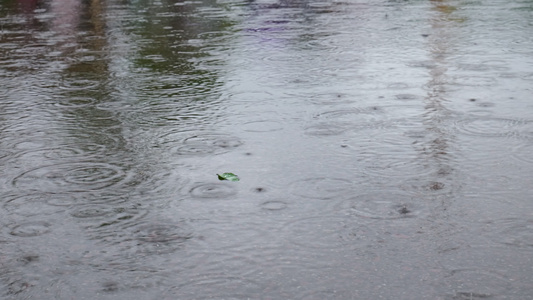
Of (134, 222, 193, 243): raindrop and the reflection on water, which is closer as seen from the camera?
the reflection on water

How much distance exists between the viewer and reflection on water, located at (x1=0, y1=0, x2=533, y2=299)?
2.80 metres

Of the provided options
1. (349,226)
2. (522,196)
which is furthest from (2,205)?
(522,196)

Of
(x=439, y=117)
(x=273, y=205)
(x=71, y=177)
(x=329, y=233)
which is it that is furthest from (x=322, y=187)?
(x=439, y=117)

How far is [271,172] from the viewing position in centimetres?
399

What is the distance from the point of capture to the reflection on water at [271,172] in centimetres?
280

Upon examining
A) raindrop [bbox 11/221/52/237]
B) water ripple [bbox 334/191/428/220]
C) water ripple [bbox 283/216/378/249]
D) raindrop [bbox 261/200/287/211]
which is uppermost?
raindrop [bbox 11/221/52/237]

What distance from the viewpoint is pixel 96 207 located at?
355cm

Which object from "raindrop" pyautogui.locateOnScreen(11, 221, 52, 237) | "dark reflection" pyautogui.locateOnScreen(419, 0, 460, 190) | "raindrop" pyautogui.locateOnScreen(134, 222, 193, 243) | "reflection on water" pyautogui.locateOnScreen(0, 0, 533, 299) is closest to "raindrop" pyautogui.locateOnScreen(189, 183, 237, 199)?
"reflection on water" pyautogui.locateOnScreen(0, 0, 533, 299)

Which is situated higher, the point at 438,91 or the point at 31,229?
the point at 31,229

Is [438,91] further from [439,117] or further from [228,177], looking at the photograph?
[228,177]

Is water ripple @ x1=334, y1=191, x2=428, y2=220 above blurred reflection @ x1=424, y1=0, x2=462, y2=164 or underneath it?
above

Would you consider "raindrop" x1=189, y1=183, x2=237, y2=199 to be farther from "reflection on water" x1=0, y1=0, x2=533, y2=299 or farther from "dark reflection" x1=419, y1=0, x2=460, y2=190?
"dark reflection" x1=419, y1=0, x2=460, y2=190

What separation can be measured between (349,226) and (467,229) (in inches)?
17.7

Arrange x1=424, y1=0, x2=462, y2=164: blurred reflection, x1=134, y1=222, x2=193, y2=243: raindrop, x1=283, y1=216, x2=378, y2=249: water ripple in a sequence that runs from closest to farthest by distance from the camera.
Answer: x1=283, y1=216, x2=378, y2=249: water ripple
x1=134, y1=222, x2=193, y2=243: raindrop
x1=424, y1=0, x2=462, y2=164: blurred reflection
